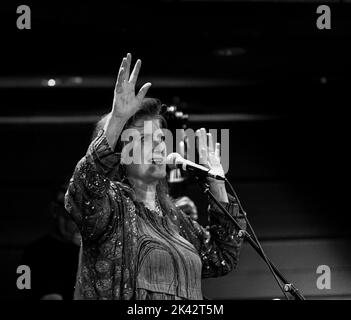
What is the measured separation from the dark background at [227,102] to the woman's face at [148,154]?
1.00 m

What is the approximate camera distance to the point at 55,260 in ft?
9.03

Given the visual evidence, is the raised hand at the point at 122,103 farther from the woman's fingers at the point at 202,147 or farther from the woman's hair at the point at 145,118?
the woman's fingers at the point at 202,147

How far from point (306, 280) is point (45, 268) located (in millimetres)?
977

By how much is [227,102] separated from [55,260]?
0.91 metres

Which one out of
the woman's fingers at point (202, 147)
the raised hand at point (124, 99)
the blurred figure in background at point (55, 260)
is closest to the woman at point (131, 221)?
the raised hand at point (124, 99)

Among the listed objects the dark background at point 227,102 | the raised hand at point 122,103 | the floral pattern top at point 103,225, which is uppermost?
the dark background at point 227,102

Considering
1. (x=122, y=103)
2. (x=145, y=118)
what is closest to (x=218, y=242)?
(x=145, y=118)

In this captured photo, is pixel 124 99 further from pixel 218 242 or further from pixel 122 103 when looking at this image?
pixel 218 242

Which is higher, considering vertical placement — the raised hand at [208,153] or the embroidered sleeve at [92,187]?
the raised hand at [208,153]

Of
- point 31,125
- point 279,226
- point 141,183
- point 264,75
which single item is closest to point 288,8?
point 264,75

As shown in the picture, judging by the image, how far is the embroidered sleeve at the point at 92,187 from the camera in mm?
1758

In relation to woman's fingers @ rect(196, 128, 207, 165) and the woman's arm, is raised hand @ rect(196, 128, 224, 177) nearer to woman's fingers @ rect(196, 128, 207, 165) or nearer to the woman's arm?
woman's fingers @ rect(196, 128, 207, 165)

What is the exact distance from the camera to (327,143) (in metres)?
3.18

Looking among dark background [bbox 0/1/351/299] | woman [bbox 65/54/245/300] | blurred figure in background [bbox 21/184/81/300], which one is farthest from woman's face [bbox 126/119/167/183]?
dark background [bbox 0/1/351/299]
